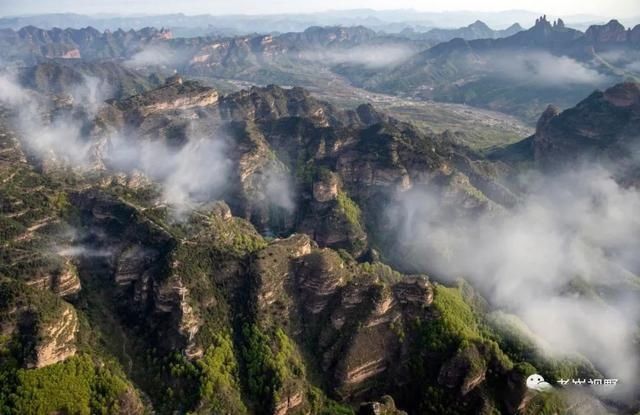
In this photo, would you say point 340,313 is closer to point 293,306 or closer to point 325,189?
point 293,306

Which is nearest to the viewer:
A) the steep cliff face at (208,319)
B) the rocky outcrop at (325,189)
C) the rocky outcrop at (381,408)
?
the rocky outcrop at (381,408)

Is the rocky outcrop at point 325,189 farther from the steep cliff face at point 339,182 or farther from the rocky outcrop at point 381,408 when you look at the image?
the rocky outcrop at point 381,408

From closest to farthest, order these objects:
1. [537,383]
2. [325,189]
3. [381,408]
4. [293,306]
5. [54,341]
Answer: [54,341], [381,408], [537,383], [293,306], [325,189]

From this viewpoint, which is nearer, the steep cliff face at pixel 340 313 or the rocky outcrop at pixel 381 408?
the rocky outcrop at pixel 381 408

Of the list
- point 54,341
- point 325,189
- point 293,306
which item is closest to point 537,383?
point 293,306

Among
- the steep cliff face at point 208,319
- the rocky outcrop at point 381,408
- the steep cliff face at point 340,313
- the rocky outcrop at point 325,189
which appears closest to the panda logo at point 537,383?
the steep cliff face at point 208,319

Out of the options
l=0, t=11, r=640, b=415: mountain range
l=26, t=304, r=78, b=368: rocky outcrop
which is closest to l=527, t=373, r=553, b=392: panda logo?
l=0, t=11, r=640, b=415: mountain range

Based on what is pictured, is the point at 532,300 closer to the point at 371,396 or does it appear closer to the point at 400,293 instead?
the point at 400,293

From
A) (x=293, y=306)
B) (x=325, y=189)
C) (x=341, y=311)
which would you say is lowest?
(x=293, y=306)

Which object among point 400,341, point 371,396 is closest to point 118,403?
point 371,396

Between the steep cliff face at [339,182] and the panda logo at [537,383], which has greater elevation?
the steep cliff face at [339,182]

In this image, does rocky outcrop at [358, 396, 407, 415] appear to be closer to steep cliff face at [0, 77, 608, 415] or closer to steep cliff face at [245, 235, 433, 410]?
steep cliff face at [0, 77, 608, 415]
